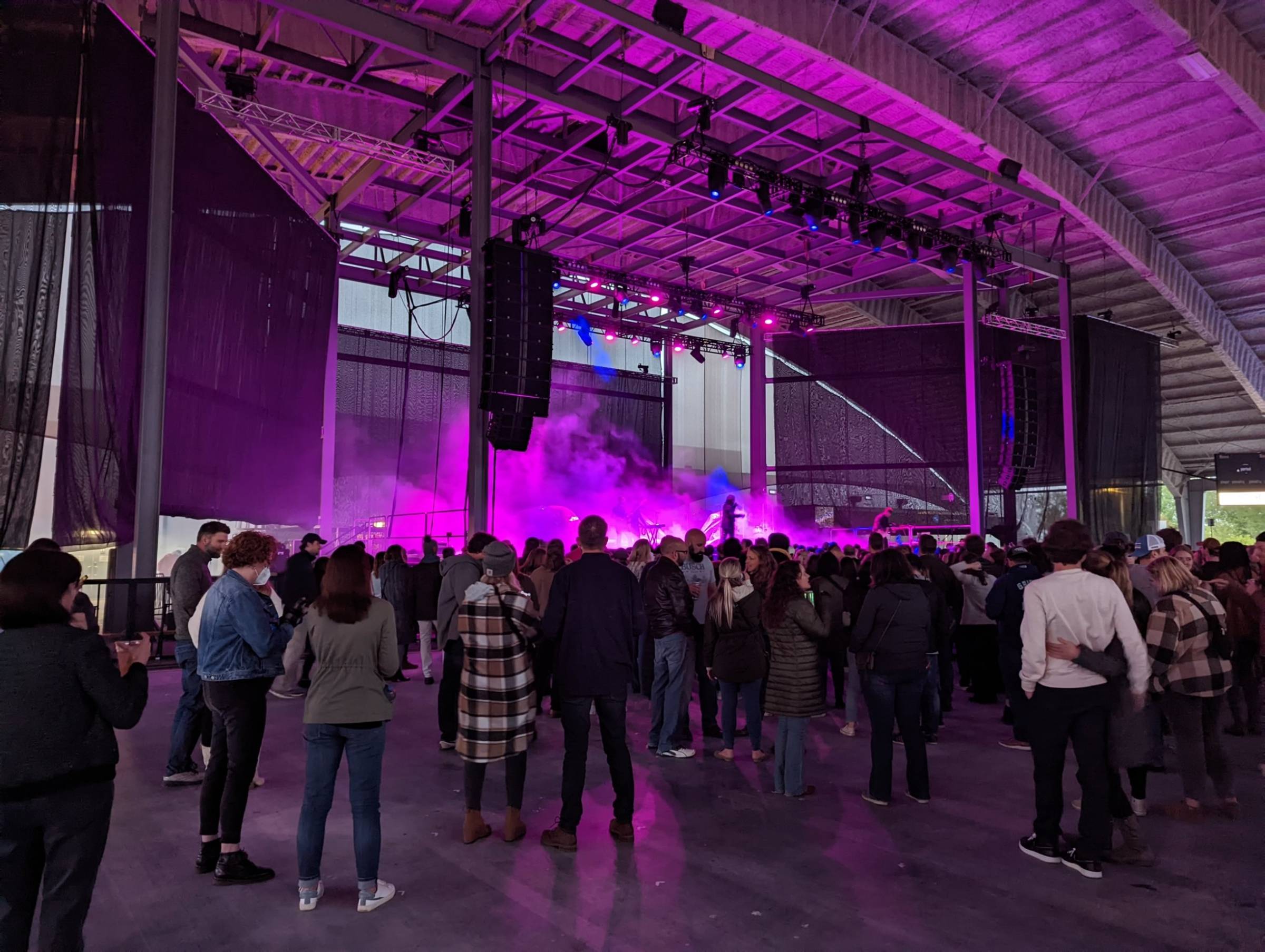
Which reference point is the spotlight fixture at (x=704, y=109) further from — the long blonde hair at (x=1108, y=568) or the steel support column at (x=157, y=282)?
the long blonde hair at (x=1108, y=568)

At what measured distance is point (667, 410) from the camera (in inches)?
853

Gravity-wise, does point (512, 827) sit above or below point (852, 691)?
below

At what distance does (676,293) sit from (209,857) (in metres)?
14.1

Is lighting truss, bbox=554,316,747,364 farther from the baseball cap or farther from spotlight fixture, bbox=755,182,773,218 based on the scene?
the baseball cap

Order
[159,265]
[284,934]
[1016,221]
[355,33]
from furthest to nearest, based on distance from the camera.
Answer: [1016,221] < [355,33] < [159,265] < [284,934]

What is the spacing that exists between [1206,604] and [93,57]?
9.04m

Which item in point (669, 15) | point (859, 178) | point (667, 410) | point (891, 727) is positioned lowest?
point (891, 727)

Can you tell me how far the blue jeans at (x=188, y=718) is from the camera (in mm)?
4324

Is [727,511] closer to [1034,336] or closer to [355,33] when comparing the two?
[1034,336]

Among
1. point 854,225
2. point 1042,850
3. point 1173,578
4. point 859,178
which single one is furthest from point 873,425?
point 1042,850

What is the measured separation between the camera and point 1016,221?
14.6 meters

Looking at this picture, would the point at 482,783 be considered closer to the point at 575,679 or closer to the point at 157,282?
the point at 575,679

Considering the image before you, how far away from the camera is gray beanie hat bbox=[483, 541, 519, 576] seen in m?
3.80

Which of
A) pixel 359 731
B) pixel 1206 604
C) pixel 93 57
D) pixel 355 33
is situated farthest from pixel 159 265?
pixel 1206 604
